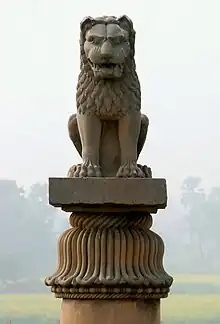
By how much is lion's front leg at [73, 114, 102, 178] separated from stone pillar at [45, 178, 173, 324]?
199mm

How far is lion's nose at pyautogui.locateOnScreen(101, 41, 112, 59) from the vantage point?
3.58 meters

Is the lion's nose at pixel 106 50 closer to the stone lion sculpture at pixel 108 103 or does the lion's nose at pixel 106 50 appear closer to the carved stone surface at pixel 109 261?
the stone lion sculpture at pixel 108 103

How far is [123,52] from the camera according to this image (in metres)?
3.64

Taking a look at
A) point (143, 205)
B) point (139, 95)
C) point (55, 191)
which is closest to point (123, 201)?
point (143, 205)

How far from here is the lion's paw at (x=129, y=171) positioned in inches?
144

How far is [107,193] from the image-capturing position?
351 centimetres

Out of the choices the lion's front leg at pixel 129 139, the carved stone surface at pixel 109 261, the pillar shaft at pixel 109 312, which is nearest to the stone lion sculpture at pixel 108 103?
the lion's front leg at pixel 129 139

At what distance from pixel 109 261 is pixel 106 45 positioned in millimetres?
1117

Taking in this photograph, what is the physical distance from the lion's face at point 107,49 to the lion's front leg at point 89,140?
247 mm

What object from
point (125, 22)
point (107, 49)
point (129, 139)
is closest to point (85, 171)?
point (129, 139)

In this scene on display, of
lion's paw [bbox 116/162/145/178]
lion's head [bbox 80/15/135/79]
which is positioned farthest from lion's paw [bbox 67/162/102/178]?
lion's head [bbox 80/15/135/79]

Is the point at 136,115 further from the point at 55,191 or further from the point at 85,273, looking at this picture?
the point at 85,273

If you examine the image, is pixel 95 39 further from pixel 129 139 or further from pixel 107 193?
pixel 107 193

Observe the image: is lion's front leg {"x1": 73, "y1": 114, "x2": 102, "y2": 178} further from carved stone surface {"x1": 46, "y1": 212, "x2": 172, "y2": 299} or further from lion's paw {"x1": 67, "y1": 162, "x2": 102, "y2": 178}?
carved stone surface {"x1": 46, "y1": 212, "x2": 172, "y2": 299}
